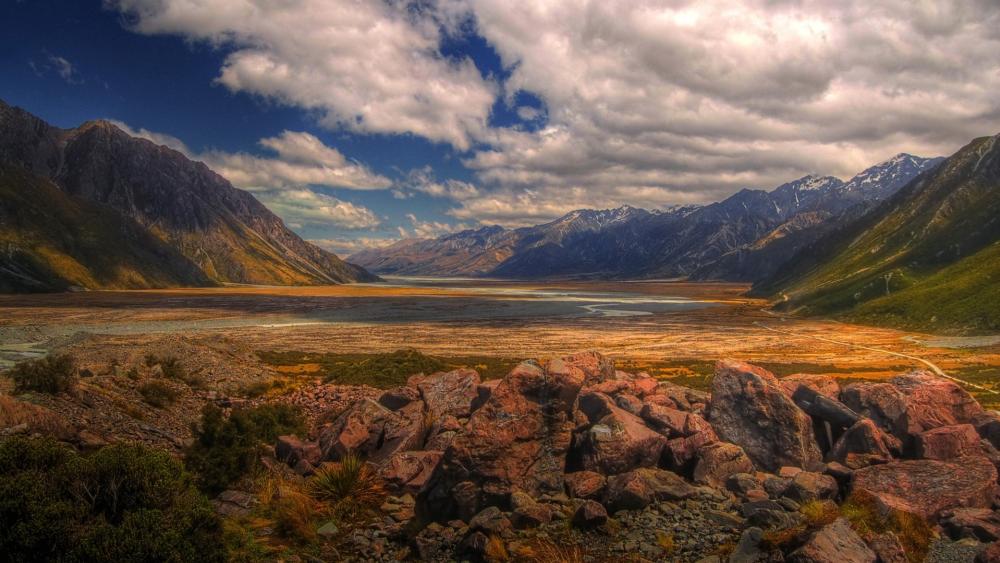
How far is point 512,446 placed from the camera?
16484 mm

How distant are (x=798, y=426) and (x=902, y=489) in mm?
4126

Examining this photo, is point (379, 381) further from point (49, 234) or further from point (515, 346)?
point (49, 234)

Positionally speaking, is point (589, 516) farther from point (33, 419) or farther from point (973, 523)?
point (33, 419)

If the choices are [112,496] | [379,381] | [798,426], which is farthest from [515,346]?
[112,496]

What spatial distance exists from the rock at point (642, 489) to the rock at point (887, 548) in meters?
4.63

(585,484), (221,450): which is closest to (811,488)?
(585,484)

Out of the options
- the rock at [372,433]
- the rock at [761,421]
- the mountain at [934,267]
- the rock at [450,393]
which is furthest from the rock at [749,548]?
the mountain at [934,267]

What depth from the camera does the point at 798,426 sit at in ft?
63.2

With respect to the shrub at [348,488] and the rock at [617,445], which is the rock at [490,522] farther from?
the shrub at [348,488]

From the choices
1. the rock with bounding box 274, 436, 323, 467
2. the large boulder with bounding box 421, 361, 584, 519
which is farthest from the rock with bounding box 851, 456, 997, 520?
the rock with bounding box 274, 436, 323, 467

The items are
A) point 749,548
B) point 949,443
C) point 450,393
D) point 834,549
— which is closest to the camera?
point 834,549

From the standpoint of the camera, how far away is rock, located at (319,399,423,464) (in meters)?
20.8

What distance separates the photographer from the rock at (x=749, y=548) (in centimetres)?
1130

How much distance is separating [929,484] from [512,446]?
12.7 m
